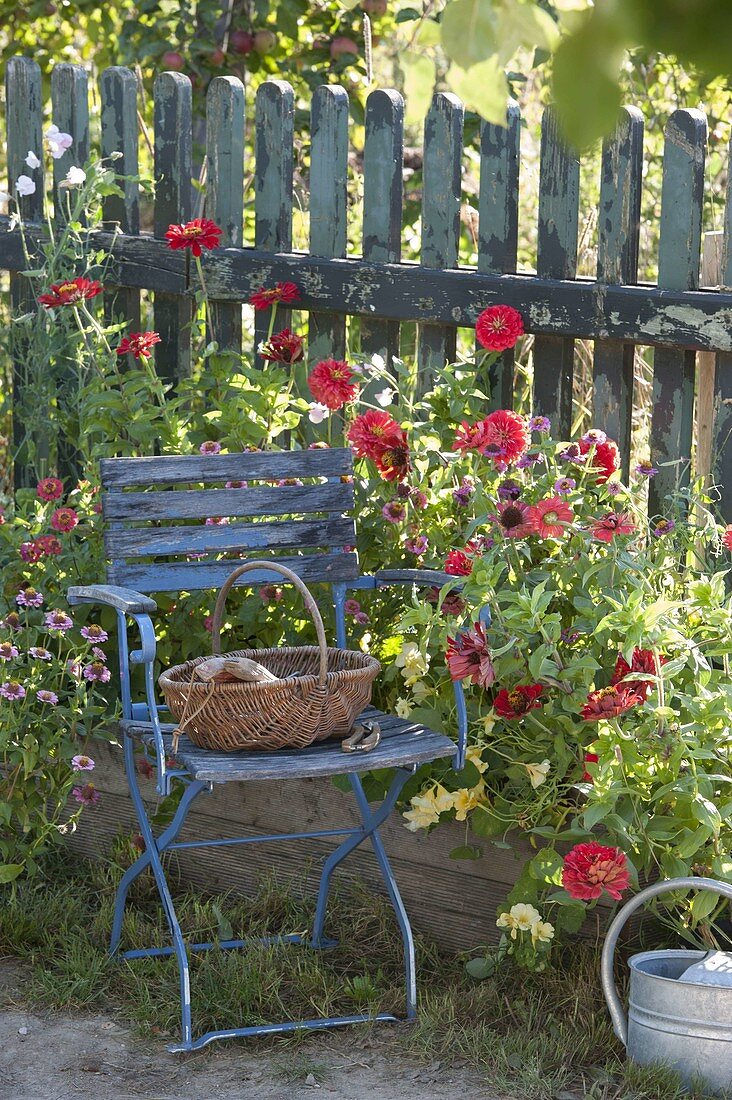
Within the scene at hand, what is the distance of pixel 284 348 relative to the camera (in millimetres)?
3297

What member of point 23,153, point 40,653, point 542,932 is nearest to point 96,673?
point 40,653

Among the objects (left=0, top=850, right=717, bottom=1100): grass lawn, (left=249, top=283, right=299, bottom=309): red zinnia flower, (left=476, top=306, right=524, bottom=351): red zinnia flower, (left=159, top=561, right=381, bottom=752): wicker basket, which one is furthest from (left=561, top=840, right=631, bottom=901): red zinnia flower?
(left=249, top=283, right=299, bottom=309): red zinnia flower

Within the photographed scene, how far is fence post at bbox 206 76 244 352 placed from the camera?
373cm

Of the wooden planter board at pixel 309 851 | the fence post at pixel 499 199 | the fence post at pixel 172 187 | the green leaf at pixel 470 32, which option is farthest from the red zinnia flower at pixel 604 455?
the green leaf at pixel 470 32

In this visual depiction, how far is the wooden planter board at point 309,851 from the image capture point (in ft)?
9.21

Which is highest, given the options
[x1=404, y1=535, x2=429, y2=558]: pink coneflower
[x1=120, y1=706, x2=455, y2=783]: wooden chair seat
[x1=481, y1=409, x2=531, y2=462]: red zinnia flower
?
[x1=481, y1=409, x2=531, y2=462]: red zinnia flower

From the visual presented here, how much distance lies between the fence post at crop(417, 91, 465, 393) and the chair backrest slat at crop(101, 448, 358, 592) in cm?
43

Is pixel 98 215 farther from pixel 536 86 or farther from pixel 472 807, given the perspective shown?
pixel 536 86

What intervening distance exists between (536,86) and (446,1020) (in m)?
5.24

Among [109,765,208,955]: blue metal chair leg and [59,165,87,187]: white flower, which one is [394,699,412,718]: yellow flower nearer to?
→ [109,765,208,955]: blue metal chair leg

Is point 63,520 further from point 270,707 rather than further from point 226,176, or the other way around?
point 226,176

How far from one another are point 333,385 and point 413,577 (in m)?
0.57

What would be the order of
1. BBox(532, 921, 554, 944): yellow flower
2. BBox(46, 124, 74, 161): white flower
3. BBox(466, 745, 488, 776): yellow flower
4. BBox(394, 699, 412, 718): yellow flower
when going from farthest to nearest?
BBox(46, 124, 74, 161): white flower, BBox(394, 699, 412, 718): yellow flower, BBox(466, 745, 488, 776): yellow flower, BBox(532, 921, 554, 944): yellow flower

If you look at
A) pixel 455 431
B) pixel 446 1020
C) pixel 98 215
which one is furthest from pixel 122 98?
pixel 446 1020
